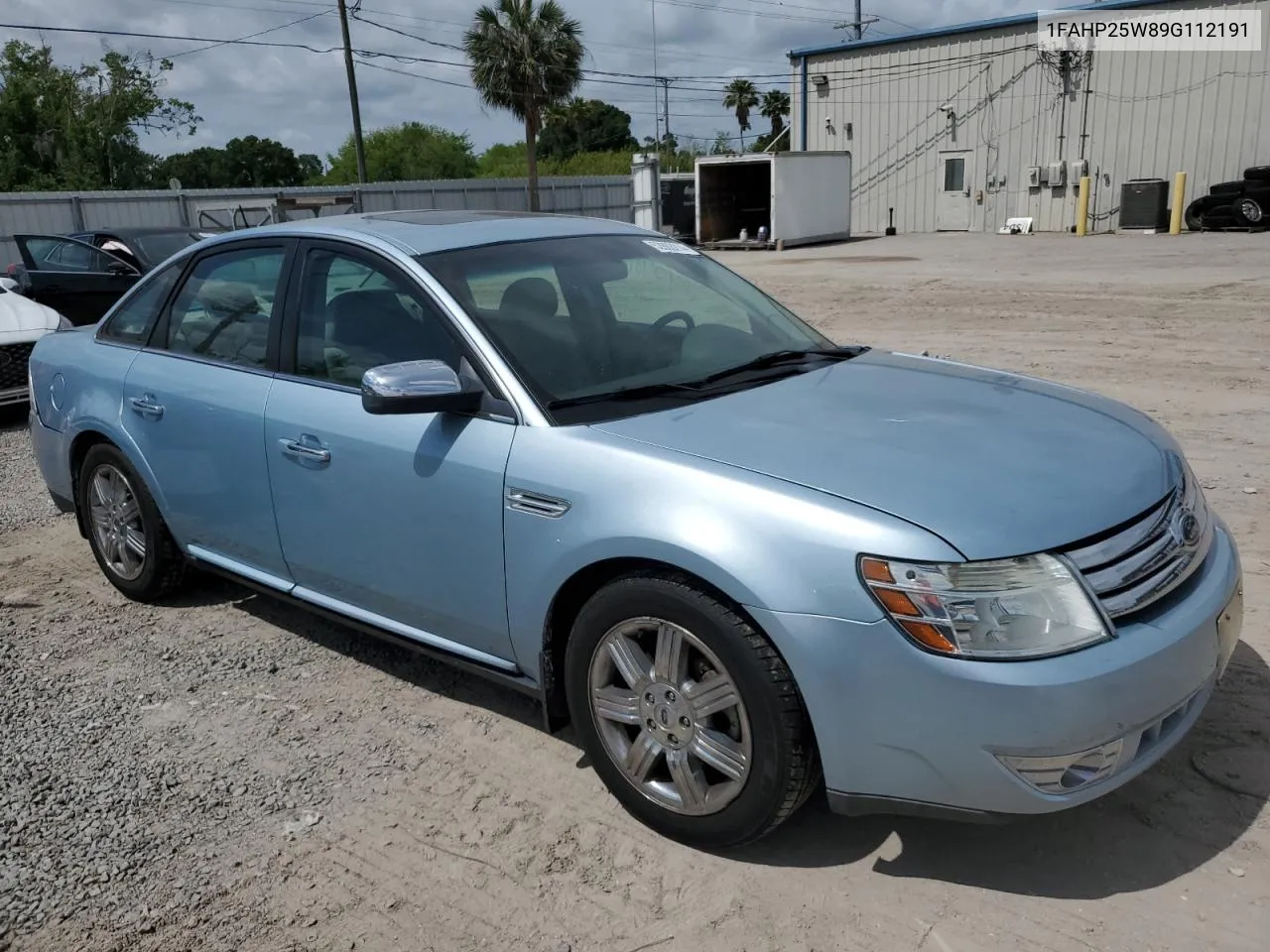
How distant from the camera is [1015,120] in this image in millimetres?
32188

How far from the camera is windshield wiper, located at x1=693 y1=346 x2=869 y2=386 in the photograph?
11.3 feet

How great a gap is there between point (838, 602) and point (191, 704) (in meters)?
2.62

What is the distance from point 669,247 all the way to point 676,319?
0.55 meters

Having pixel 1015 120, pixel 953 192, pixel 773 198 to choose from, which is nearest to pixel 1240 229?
pixel 1015 120

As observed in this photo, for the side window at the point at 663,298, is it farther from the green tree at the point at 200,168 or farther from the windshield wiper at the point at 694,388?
the green tree at the point at 200,168

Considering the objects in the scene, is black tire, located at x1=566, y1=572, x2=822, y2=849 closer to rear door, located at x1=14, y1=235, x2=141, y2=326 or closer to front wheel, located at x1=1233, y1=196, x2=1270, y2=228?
rear door, located at x1=14, y1=235, x2=141, y2=326

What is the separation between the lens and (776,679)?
252 centimetres

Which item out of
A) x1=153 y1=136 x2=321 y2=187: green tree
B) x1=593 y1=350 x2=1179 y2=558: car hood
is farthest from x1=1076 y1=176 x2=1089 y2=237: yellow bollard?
x1=153 y1=136 x2=321 y2=187: green tree

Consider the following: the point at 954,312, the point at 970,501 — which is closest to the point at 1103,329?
the point at 954,312

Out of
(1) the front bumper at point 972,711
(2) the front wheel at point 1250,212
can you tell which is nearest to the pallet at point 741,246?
(2) the front wheel at point 1250,212

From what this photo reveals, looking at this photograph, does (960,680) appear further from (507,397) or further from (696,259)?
(696,259)

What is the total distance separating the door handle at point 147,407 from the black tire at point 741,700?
2301 millimetres

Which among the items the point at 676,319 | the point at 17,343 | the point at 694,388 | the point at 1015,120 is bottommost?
the point at 17,343

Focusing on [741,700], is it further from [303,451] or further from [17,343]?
[17,343]
